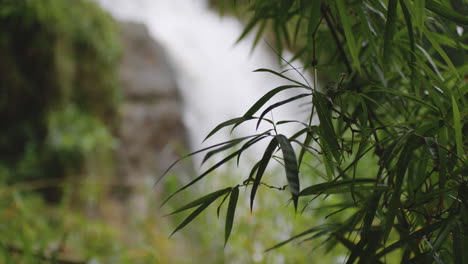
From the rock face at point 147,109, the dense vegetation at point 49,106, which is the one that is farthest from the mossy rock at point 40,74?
the rock face at point 147,109

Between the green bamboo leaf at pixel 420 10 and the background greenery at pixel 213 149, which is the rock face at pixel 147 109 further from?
the green bamboo leaf at pixel 420 10

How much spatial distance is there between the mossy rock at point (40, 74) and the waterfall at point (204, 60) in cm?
141

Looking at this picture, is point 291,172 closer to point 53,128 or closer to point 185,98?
point 53,128

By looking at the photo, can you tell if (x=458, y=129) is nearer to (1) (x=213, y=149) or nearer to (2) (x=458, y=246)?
(2) (x=458, y=246)

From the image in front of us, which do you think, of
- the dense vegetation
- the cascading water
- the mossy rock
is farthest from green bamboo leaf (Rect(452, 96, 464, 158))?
the cascading water

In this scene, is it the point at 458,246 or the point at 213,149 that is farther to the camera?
the point at 213,149

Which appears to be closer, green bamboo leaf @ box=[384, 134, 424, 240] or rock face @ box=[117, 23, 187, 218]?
green bamboo leaf @ box=[384, 134, 424, 240]

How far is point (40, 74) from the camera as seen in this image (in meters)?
2.27

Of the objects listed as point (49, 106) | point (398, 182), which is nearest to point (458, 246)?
point (398, 182)

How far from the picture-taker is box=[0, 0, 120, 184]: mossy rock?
216cm

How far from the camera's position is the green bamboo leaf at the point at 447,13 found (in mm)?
431

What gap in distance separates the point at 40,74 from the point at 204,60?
7.36 feet

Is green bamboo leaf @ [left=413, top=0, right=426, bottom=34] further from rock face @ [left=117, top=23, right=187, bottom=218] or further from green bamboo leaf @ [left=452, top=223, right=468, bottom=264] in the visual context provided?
rock face @ [left=117, top=23, right=187, bottom=218]

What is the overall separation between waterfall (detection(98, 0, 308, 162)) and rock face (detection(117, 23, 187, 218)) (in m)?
0.12
